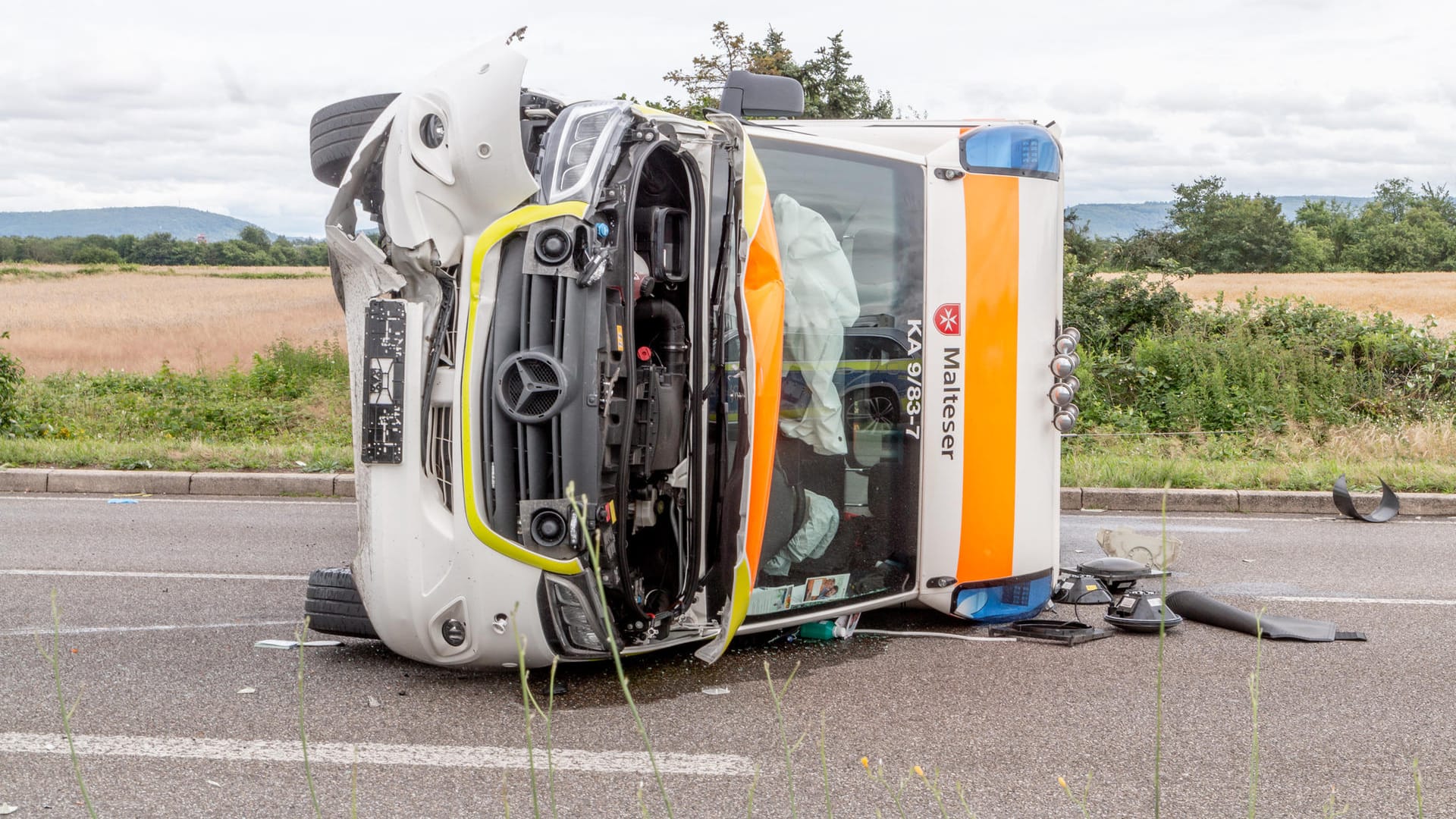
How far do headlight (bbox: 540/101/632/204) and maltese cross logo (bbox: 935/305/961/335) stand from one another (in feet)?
4.70

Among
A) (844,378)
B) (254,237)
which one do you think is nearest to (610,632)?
(844,378)

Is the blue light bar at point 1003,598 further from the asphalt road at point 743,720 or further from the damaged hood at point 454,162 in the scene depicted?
the damaged hood at point 454,162

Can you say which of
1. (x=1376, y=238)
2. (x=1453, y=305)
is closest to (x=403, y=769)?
(x=1453, y=305)

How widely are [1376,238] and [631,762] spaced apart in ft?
218

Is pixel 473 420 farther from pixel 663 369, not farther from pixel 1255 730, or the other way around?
pixel 1255 730

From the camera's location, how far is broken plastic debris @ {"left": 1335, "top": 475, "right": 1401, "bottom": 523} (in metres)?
8.05

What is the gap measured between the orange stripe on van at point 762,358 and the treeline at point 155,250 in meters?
53.8

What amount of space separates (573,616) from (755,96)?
2.56 meters

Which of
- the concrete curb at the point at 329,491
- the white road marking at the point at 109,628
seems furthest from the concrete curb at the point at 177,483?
the white road marking at the point at 109,628

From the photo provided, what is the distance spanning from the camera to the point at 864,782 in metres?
3.47

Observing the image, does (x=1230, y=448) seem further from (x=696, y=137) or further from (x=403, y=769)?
(x=403, y=769)

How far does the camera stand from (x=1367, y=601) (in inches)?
222

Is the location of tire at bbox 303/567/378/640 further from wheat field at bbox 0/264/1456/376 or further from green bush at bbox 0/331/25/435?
wheat field at bbox 0/264/1456/376

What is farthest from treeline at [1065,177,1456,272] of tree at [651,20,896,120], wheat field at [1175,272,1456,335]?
tree at [651,20,896,120]
